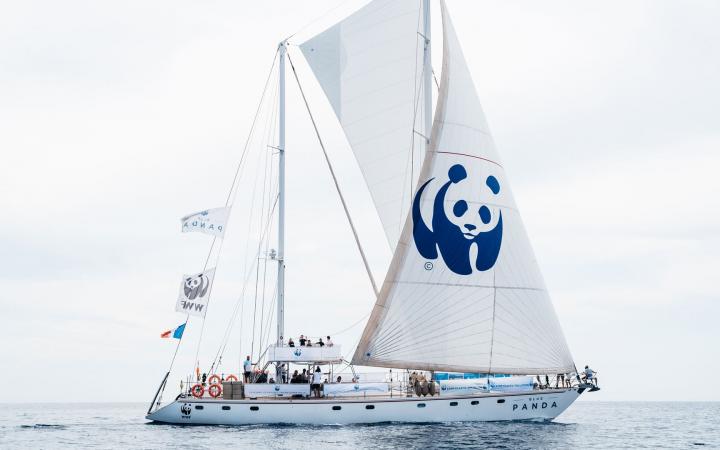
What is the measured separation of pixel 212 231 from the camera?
Result: 122 ft

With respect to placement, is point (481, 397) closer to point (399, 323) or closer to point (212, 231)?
point (399, 323)

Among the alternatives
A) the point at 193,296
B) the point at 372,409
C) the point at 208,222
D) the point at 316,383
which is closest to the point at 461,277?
the point at 372,409

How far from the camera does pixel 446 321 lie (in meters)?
32.2

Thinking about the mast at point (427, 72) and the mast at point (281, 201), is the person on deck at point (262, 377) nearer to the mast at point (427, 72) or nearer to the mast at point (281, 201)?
the mast at point (281, 201)

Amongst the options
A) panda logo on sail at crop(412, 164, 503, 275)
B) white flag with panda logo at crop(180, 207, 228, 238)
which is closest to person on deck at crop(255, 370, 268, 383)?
white flag with panda logo at crop(180, 207, 228, 238)

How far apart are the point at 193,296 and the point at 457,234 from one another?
11.7m

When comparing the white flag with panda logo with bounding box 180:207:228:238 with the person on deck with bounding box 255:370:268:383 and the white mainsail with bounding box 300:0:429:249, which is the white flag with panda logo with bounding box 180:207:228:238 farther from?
the white mainsail with bounding box 300:0:429:249

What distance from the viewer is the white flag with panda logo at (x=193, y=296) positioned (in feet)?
119

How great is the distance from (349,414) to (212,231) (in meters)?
10.3

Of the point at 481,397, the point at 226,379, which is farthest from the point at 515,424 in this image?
the point at 226,379

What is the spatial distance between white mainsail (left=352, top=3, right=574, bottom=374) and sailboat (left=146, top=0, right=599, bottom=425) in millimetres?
40

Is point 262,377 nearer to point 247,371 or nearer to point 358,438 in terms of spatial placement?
point 247,371

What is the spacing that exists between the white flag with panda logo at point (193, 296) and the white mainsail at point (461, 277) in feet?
24.9

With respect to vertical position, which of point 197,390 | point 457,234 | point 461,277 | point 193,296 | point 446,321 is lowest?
point 197,390
